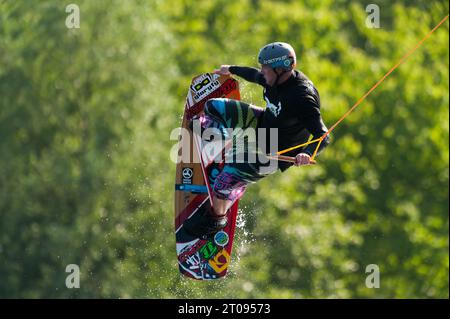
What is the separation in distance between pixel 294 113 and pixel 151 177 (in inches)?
669

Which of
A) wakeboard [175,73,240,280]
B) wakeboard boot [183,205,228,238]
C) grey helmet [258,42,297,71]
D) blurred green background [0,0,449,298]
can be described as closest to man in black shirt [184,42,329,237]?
grey helmet [258,42,297,71]

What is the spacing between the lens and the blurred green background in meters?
29.7

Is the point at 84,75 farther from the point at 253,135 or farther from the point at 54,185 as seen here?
the point at 253,135

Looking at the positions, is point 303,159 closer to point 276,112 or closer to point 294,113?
point 294,113

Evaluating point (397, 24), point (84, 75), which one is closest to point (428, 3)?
point (397, 24)

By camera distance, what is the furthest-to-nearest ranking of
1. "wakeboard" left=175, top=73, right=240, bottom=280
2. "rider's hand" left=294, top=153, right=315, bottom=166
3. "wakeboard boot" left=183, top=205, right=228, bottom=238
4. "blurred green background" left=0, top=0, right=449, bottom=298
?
"blurred green background" left=0, top=0, right=449, bottom=298
"wakeboard" left=175, top=73, right=240, bottom=280
"wakeboard boot" left=183, top=205, right=228, bottom=238
"rider's hand" left=294, top=153, right=315, bottom=166

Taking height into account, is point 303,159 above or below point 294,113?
below

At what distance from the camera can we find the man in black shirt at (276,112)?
12969 mm

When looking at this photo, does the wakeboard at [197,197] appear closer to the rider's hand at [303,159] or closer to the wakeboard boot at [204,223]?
the wakeboard boot at [204,223]

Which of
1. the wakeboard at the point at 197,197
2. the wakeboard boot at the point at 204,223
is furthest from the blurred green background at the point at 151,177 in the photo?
the wakeboard boot at the point at 204,223

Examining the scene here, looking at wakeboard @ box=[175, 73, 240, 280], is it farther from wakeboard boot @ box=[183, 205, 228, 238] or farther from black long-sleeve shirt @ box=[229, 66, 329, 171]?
black long-sleeve shirt @ box=[229, 66, 329, 171]

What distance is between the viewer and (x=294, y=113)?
1303 cm

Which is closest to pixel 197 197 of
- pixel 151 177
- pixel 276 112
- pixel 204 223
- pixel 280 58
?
pixel 204 223
